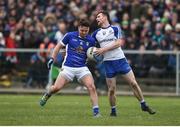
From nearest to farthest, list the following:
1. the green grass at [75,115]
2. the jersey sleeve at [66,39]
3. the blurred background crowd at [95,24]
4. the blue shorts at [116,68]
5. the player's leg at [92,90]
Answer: the green grass at [75,115] → the player's leg at [92,90] → the jersey sleeve at [66,39] → the blue shorts at [116,68] → the blurred background crowd at [95,24]

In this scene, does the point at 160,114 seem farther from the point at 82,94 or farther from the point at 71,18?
the point at 71,18

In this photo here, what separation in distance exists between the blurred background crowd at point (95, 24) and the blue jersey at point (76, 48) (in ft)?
36.1

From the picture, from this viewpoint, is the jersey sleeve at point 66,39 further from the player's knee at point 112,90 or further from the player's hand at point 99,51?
the player's knee at point 112,90

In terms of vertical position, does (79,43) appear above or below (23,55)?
→ above

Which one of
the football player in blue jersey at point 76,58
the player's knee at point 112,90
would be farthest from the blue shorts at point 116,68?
the football player in blue jersey at point 76,58

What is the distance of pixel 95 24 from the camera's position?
28.8 meters

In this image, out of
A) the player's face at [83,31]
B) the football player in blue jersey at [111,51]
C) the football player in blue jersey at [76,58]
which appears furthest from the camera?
the football player in blue jersey at [111,51]

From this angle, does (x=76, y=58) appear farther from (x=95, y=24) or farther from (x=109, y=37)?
(x=95, y=24)

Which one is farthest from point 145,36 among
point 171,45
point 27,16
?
point 27,16

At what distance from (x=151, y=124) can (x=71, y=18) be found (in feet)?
55.0

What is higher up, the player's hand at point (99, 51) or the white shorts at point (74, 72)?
the player's hand at point (99, 51)

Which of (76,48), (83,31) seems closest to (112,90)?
(76,48)

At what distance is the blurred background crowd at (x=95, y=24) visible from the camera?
27.9 meters

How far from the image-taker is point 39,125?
546 inches
